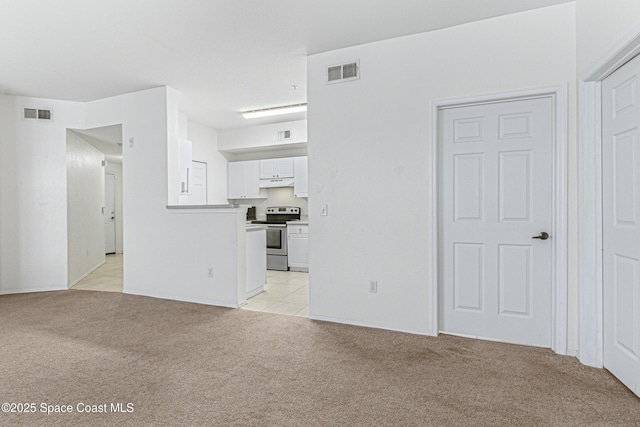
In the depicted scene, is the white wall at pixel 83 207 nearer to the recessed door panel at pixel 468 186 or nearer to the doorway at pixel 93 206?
the doorway at pixel 93 206

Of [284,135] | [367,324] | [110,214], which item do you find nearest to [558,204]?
[367,324]

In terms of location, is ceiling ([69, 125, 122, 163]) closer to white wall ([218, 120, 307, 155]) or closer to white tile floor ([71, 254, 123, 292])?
white wall ([218, 120, 307, 155])

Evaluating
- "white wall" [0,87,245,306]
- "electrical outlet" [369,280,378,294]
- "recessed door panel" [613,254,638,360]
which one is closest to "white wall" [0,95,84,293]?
"white wall" [0,87,245,306]

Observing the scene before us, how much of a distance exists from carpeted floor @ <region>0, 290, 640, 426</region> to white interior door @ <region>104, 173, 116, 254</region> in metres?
6.19

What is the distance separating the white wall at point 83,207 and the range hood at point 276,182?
2977mm

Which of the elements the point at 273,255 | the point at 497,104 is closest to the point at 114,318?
the point at 273,255

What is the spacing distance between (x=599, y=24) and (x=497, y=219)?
147cm

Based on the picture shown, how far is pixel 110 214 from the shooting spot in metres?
9.08

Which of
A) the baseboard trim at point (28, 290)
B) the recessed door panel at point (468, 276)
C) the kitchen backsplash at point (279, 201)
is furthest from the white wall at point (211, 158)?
the recessed door panel at point (468, 276)

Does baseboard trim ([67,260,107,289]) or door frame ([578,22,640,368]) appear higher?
door frame ([578,22,640,368])

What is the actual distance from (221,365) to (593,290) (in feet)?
8.83

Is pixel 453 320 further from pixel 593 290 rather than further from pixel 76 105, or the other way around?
pixel 76 105

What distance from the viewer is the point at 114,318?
11.8 ft

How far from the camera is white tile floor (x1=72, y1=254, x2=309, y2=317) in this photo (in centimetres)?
398
